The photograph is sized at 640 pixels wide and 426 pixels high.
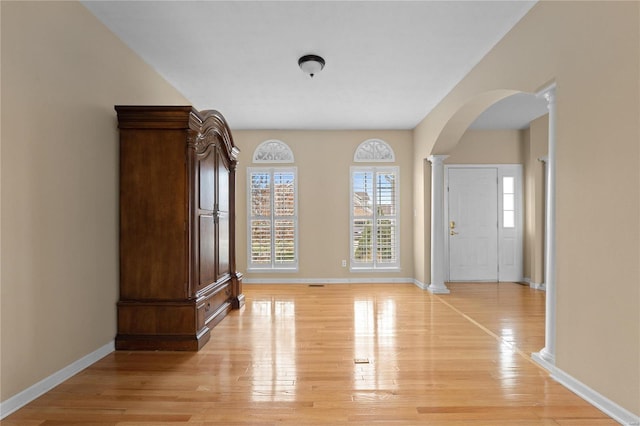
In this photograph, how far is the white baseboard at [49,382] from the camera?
2.10 metres

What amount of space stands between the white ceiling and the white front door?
2.04 metres

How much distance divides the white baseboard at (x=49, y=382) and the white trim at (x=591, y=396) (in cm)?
347

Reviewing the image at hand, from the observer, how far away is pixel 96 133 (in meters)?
2.92

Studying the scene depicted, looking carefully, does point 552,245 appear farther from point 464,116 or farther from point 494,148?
point 494,148

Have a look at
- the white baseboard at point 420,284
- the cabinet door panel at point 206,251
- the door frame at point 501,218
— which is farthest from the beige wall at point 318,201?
the cabinet door panel at point 206,251

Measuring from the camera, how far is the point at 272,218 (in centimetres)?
644

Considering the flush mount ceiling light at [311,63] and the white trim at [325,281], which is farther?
the white trim at [325,281]

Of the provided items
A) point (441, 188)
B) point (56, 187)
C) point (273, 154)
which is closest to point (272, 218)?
point (273, 154)

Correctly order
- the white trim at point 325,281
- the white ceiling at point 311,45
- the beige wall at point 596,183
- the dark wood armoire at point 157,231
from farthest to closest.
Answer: the white trim at point 325,281, the dark wood armoire at point 157,231, the white ceiling at point 311,45, the beige wall at point 596,183

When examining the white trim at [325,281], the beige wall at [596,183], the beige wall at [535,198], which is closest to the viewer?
the beige wall at [596,183]

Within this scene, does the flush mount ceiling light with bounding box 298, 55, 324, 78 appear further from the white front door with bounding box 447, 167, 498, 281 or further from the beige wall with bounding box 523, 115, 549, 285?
the beige wall with bounding box 523, 115, 549, 285

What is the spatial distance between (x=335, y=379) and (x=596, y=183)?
2.12 metres

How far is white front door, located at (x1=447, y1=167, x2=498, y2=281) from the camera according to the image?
6500mm

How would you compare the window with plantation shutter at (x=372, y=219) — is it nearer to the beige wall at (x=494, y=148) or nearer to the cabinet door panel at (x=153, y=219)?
the beige wall at (x=494, y=148)
